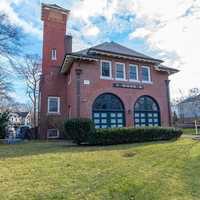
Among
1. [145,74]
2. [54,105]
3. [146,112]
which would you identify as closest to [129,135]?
[146,112]

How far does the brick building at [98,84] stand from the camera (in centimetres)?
1886

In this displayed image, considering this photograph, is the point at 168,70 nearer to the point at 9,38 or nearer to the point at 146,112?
the point at 146,112

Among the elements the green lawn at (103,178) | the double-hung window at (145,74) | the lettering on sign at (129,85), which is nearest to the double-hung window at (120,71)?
the lettering on sign at (129,85)

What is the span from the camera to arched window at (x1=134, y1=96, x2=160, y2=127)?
20.8 metres

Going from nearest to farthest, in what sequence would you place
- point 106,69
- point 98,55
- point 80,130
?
point 80,130 → point 98,55 → point 106,69

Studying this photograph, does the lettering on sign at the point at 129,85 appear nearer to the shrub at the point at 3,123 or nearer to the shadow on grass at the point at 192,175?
the shadow on grass at the point at 192,175

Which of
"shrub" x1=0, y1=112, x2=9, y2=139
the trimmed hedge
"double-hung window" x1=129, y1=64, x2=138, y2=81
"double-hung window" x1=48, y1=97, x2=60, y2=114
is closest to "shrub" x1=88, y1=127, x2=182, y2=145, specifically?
the trimmed hedge

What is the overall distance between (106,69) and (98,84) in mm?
1751

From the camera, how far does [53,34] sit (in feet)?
82.1

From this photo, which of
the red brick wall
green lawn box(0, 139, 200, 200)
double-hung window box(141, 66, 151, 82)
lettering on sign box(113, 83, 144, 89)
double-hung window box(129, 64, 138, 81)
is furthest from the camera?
the red brick wall

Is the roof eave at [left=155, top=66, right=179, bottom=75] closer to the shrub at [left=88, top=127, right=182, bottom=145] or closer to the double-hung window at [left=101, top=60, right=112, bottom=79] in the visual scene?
the double-hung window at [left=101, top=60, right=112, bottom=79]

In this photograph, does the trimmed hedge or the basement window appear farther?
the basement window

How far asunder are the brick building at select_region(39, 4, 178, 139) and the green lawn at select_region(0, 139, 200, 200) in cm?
961

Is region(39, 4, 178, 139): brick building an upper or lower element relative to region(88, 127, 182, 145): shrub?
upper
